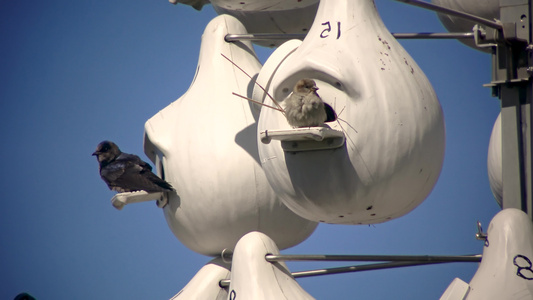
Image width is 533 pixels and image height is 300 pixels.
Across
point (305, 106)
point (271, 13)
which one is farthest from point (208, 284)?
point (305, 106)

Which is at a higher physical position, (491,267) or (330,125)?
(330,125)

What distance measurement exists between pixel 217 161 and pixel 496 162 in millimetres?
1819

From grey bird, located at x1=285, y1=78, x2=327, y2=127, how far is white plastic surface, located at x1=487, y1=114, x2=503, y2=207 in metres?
1.95

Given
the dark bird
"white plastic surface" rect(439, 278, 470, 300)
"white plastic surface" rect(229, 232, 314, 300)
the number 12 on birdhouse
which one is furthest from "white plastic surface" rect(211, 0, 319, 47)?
"white plastic surface" rect(439, 278, 470, 300)

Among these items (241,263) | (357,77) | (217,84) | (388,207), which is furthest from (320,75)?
(217,84)

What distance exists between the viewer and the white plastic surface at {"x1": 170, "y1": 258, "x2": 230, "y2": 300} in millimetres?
7965

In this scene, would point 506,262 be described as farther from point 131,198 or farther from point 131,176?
point 131,176

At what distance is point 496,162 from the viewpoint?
775 cm

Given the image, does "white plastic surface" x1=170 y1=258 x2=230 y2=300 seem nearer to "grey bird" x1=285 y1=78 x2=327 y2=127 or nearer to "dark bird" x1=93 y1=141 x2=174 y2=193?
"dark bird" x1=93 y1=141 x2=174 y2=193

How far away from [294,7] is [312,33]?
1.86m

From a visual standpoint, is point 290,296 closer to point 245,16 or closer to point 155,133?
point 155,133

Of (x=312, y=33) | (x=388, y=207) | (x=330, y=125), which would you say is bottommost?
(x=388, y=207)

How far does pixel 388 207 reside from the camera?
21.1ft

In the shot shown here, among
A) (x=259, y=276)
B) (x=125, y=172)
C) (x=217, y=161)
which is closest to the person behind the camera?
(x=259, y=276)
